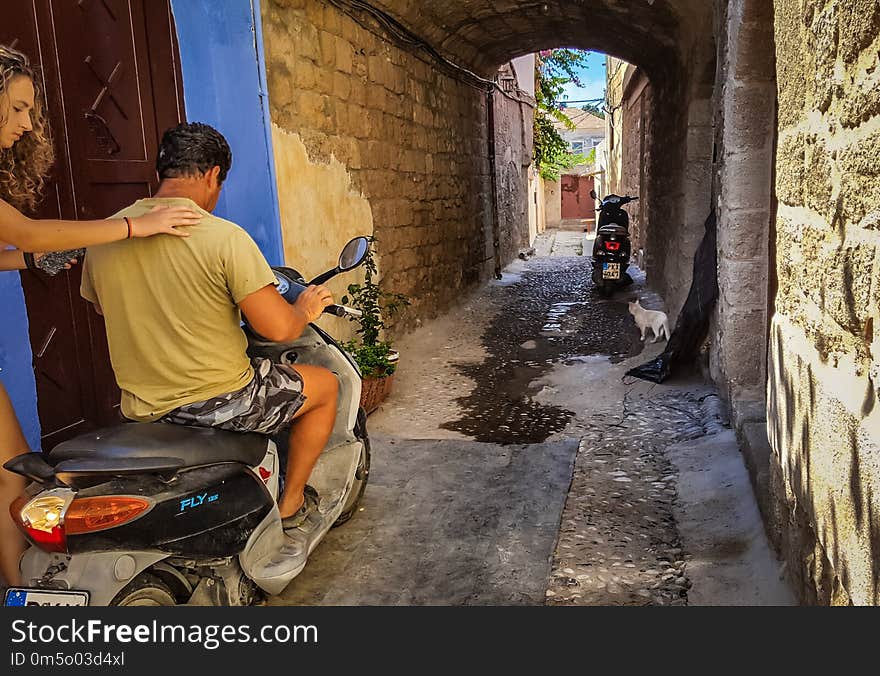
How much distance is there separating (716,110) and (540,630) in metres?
3.51

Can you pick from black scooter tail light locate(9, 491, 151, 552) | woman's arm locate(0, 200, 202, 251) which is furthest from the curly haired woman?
black scooter tail light locate(9, 491, 151, 552)

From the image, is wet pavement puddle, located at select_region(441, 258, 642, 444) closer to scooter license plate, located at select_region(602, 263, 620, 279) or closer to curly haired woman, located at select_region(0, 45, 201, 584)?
scooter license plate, located at select_region(602, 263, 620, 279)

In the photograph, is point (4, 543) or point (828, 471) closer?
point (828, 471)

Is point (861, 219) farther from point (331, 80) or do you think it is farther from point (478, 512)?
point (331, 80)

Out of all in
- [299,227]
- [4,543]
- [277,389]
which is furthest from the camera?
[299,227]

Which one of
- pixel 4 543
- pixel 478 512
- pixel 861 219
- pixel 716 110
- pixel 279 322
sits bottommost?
pixel 478 512

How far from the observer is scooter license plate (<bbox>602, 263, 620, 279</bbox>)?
9180 millimetres

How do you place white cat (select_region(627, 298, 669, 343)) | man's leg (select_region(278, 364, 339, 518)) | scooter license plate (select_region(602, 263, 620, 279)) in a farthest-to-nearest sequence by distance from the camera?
scooter license plate (select_region(602, 263, 620, 279)) → white cat (select_region(627, 298, 669, 343)) → man's leg (select_region(278, 364, 339, 518))

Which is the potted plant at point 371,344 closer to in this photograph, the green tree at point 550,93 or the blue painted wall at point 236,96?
the blue painted wall at point 236,96

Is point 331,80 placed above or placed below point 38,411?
above

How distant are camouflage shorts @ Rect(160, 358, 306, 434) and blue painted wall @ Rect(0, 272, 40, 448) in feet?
3.20

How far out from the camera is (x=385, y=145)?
6.37 metres

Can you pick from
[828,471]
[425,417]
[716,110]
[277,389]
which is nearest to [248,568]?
[277,389]

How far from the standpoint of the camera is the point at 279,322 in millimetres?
2246
